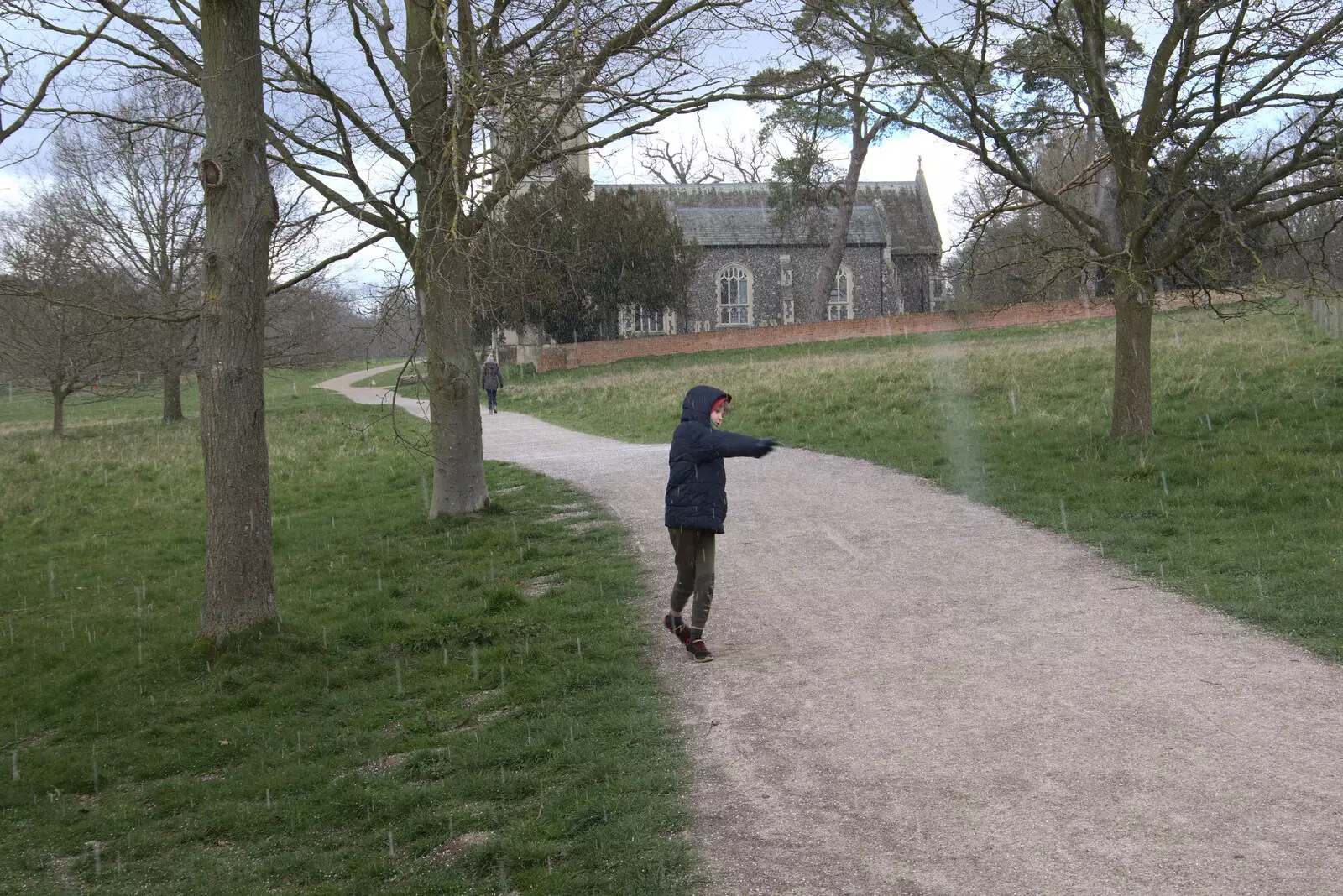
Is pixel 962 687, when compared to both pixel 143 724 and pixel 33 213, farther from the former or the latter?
pixel 33 213

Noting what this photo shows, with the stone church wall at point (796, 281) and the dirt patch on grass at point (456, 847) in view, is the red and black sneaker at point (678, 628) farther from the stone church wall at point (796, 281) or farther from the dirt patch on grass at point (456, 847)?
the stone church wall at point (796, 281)

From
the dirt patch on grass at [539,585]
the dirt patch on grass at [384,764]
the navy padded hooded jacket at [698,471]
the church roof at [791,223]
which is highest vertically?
the church roof at [791,223]

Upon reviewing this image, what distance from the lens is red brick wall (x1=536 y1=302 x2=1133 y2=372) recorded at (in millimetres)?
41688

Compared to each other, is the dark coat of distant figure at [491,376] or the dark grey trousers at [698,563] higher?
the dark coat of distant figure at [491,376]

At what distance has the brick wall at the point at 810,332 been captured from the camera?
137 ft

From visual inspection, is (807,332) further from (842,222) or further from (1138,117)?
(1138,117)

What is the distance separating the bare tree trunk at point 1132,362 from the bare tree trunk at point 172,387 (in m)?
26.8

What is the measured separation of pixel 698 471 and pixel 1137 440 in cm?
903

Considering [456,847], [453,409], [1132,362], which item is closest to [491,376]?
[453,409]

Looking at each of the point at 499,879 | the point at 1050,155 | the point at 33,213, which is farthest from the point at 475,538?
the point at 1050,155

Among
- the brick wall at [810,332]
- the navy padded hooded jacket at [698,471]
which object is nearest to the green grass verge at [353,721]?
the navy padded hooded jacket at [698,471]

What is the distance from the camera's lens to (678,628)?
24.7 feet

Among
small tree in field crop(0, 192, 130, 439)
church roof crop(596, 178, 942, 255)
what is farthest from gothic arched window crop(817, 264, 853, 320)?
small tree in field crop(0, 192, 130, 439)

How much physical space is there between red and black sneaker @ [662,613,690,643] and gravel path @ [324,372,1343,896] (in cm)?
19
